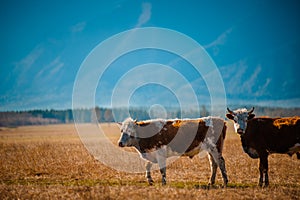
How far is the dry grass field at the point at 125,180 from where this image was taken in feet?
43.5

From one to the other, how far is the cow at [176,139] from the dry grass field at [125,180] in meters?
1.32

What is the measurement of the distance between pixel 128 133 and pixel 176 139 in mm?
2400

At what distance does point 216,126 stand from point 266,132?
7.85ft

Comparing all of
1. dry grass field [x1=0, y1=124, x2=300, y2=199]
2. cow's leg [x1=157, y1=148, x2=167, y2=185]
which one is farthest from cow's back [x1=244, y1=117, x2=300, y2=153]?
Result: cow's leg [x1=157, y1=148, x2=167, y2=185]

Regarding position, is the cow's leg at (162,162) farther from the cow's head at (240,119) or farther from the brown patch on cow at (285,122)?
the brown patch on cow at (285,122)

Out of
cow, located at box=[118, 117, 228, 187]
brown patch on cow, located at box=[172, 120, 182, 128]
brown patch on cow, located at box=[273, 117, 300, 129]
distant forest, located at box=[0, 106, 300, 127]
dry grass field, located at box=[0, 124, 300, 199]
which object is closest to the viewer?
dry grass field, located at box=[0, 124, 300, 199]

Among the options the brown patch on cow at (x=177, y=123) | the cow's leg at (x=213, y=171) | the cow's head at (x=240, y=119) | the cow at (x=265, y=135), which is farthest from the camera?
the brown patch on cow at (x=177, y=123)

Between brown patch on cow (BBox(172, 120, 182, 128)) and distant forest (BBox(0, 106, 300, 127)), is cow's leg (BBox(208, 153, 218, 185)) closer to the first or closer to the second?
brown patch on cow (BBox(172, 120, 182, 128))

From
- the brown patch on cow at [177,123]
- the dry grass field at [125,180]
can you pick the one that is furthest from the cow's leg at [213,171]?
the brown patch on cow at [177,123]

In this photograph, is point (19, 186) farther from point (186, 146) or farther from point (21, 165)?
point (186, 146)

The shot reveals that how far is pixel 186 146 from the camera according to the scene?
16828 mm

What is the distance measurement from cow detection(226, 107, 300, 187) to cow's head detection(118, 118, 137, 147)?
4.95 meters

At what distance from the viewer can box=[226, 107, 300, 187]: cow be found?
1608cm

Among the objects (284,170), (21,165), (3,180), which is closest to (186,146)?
(284,170)
